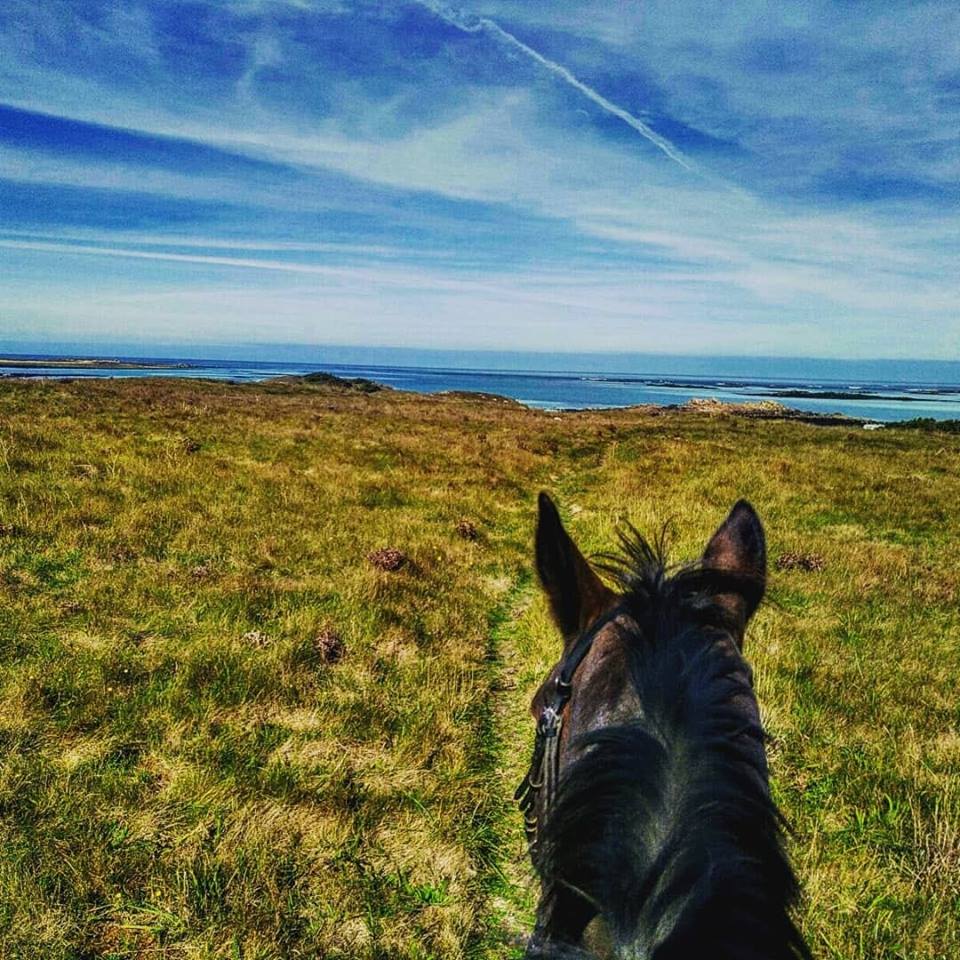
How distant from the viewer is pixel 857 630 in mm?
7645

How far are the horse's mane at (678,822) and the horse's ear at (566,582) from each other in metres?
0.46

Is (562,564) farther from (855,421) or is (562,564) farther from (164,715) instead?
(855,421)

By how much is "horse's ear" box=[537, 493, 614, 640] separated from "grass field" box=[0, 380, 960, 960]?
74.7 inches

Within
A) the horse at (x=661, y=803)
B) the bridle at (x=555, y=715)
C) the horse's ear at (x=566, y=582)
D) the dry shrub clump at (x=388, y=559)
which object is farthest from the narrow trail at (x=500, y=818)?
the dry shrub clump at (x=388, y=559)

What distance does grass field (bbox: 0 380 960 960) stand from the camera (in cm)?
318

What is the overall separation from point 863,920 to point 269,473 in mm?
13209

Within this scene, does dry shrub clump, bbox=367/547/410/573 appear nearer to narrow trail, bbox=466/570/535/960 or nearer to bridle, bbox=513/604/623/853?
narrow trail, bbox=466/570/535/960

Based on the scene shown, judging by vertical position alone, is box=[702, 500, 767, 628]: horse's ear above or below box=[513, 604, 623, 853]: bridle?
above

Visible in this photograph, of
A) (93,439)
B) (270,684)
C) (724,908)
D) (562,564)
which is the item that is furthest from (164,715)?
(93,439)

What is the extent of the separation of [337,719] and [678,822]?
4351 millimetres

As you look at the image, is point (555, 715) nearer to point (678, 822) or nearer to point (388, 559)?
point (678, 822)

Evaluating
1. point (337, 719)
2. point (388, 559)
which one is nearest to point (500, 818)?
point (337, 719)

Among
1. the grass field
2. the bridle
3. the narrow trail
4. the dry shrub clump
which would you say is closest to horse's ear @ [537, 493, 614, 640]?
the bridle

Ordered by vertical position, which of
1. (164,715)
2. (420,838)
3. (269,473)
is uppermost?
(269,473)
